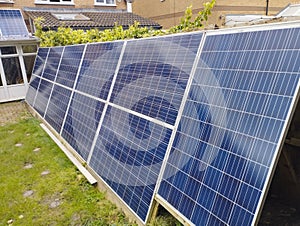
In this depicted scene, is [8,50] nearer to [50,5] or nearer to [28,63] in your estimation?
[28,63]

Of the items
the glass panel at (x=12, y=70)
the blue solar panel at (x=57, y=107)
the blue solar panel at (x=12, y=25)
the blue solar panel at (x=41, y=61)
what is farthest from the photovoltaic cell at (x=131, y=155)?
the blue solar panel at (x=12, y=25)

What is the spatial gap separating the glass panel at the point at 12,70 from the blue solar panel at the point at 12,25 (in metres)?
1.09

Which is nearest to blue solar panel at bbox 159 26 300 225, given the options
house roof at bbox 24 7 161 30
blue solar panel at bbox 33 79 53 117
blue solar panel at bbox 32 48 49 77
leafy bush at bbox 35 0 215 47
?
leafy bush at bbox 35 0 215 47

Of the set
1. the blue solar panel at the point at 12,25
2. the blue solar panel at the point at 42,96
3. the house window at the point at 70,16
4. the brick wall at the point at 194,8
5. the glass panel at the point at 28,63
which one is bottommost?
the blue solar panel at the point at 42,96

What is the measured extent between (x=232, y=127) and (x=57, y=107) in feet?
18.9

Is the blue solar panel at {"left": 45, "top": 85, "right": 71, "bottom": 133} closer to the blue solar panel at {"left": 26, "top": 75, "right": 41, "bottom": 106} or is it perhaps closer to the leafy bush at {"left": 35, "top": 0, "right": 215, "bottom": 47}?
the blue solar panel at {"left": 26, "top": 75, "right": 41, "bottom": 106}

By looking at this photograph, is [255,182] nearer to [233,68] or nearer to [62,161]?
[233,68]

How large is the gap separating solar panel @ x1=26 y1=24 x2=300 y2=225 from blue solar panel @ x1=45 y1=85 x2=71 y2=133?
1.72 meters

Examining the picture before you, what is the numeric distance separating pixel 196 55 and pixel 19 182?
4277 millimetres

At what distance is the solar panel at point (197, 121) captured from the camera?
235 centimetres

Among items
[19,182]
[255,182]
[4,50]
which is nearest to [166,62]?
[255,182]

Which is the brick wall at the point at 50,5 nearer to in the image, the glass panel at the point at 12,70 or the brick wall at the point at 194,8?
the brick wall at the point at 194,8

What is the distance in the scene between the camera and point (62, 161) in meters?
5.73

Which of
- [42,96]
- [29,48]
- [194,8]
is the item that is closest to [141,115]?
[42,96]
